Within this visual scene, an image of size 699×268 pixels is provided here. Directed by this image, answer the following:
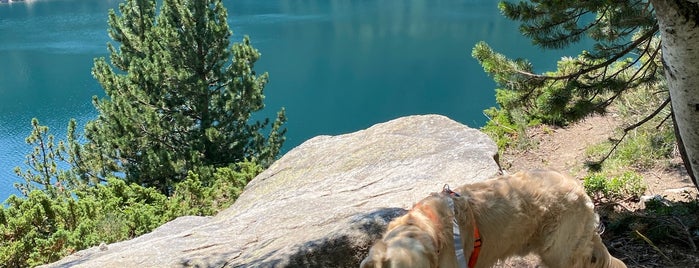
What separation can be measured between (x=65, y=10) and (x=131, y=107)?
53949 millimetres

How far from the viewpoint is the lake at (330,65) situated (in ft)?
99.7

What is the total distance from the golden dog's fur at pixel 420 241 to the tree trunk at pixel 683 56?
1.31 meters

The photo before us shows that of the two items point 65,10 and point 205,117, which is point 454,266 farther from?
point 65,10

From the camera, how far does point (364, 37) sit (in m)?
42.9

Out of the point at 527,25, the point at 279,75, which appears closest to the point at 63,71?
the point at 279,75

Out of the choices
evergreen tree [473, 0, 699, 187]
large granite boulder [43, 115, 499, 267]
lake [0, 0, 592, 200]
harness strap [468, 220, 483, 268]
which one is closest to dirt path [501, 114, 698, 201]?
evergreen tree [473, 0, 699, 187]

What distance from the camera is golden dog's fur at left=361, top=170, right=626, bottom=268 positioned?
305 cm

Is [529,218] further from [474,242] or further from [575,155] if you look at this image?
[575,155]

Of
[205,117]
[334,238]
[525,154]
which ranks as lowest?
[205,117]

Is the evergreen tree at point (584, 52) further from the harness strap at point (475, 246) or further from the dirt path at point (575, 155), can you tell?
the harness strap at point (475, 246)

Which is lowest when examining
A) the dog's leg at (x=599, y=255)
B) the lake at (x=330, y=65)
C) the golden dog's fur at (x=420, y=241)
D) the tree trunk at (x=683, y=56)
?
the lake at (x=330, y=65)

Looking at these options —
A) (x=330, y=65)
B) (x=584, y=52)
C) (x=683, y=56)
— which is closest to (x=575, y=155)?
(x=584, y=52)

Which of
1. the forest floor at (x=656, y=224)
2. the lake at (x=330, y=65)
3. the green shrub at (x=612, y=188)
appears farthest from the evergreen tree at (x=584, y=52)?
the lake at (x=330, y=65)

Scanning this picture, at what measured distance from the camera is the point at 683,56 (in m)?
2.89
